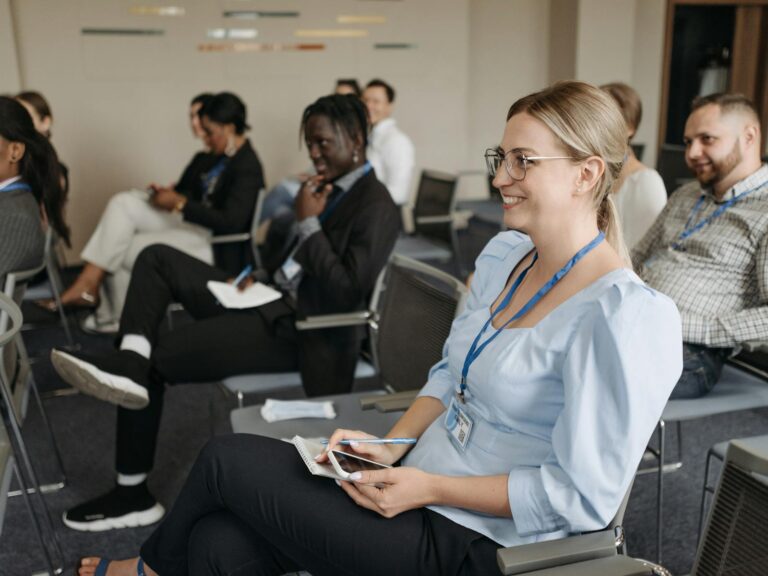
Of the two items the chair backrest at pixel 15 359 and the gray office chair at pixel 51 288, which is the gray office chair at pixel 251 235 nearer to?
the gray office chair at pixel 51 288

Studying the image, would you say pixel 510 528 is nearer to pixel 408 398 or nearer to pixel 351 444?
pixel 351 444

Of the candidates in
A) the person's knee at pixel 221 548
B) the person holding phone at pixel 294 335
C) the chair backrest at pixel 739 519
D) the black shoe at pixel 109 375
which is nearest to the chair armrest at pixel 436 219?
the person holding phone at pixel 294 335

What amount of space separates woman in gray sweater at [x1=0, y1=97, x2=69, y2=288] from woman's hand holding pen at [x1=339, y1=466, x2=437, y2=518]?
1678 mm

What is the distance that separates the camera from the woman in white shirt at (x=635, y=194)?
2756mm

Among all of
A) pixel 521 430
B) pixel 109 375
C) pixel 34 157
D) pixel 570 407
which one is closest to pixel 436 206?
pixel 34 157

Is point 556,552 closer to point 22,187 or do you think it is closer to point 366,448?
point 366,448

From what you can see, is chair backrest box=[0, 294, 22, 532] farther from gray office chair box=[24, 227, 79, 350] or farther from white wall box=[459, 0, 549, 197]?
white wall box=[459, 0, 549, 197]

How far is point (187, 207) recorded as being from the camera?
372 cm

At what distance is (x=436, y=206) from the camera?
13.9ft

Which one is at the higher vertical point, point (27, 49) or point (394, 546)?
point (27, 49)

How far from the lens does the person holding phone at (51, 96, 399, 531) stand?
229cm

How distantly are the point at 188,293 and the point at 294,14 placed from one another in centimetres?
400

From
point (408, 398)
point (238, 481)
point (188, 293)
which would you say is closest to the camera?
point (238, 481)

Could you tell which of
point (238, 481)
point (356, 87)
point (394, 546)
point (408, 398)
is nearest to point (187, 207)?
point (356, 87)
